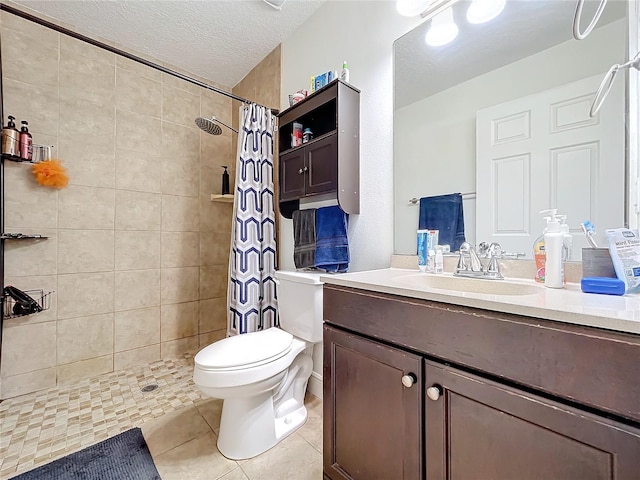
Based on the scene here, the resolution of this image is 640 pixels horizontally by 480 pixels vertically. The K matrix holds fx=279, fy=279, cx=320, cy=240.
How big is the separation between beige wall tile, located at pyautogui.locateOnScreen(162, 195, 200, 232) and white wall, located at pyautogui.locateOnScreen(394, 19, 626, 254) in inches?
72.6


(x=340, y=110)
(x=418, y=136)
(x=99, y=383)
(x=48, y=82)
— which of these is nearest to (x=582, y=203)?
(x=418, y=136)

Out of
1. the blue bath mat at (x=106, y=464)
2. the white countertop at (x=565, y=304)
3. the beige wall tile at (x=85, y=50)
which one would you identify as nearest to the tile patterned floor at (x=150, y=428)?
the blue bath mat at (x=106, y=464)

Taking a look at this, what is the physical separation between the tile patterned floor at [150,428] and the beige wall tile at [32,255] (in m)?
0.78

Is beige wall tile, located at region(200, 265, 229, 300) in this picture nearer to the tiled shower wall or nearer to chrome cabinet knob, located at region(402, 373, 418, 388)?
the tiled shower wall

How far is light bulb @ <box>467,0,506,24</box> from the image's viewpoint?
1103 mm

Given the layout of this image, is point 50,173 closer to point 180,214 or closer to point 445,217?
point 180,214

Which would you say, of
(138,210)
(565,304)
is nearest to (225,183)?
(138,210)

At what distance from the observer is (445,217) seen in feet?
4.12

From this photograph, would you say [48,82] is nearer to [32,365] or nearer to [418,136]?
[32,365]

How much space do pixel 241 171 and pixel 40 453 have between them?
1703mm

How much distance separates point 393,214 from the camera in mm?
1425

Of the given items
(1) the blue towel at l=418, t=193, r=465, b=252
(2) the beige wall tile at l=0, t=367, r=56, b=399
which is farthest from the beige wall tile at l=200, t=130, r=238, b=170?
(1) the blue towel at l=418, t=193, r=465, b=252

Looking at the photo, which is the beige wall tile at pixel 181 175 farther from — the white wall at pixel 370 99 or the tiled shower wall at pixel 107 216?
the white wall at pixel 370 99

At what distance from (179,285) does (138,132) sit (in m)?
1.27
